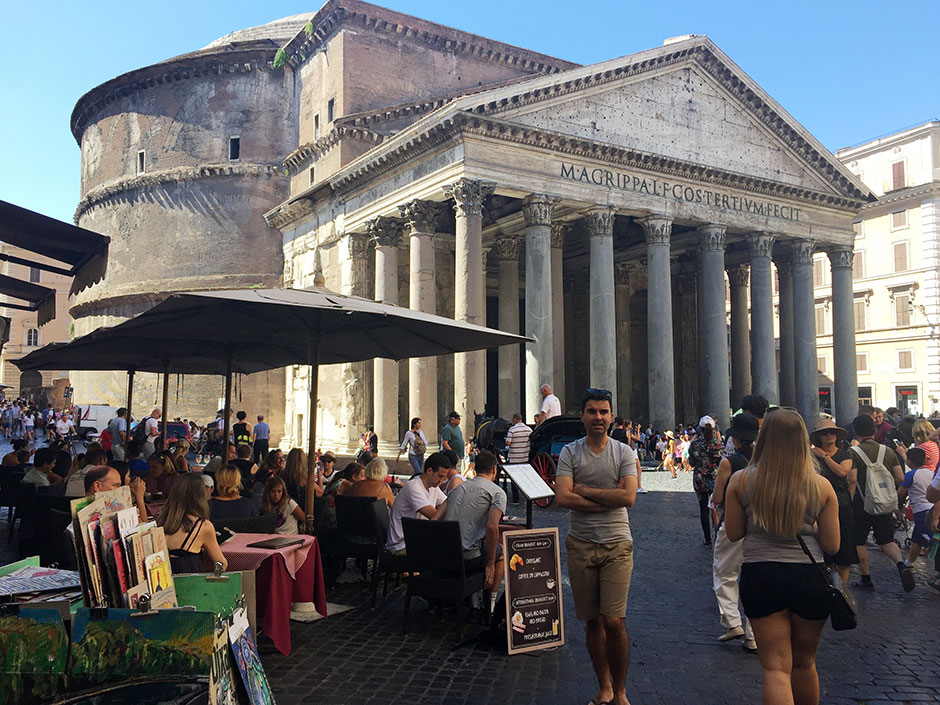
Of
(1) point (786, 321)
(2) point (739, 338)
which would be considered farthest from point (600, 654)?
(2) point (739, 338)

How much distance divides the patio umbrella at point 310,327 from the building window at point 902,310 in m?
31.2

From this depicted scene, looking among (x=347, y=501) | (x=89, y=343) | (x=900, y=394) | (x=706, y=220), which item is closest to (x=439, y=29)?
(x=706, y=220)

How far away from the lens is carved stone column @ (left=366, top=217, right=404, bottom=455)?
1884cm

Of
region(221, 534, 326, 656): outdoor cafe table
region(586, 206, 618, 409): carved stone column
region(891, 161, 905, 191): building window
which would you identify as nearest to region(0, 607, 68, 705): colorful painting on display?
region(221, 534, 326, 656): outdoor cafe table

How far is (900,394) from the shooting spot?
3312 cm

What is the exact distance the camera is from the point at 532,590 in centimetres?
482

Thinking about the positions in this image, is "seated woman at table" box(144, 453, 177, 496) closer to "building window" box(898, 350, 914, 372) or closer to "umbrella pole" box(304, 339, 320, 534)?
"umbrella pole" box(304, 339, 320, 534)

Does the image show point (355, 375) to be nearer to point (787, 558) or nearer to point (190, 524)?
point (190, 524)

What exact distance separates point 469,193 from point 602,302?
4.50 m

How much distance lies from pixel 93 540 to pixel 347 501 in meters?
3.83

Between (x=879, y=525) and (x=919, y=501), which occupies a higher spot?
(x=919, y=501)

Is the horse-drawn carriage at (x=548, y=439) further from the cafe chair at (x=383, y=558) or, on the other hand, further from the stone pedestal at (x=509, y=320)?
the cafe chair at (x=383, y=558)

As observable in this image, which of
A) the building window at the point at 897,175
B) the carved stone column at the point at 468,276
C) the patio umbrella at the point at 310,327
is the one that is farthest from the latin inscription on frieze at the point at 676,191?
the building window at the point at 897,175

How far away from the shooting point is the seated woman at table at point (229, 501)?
220 inches
